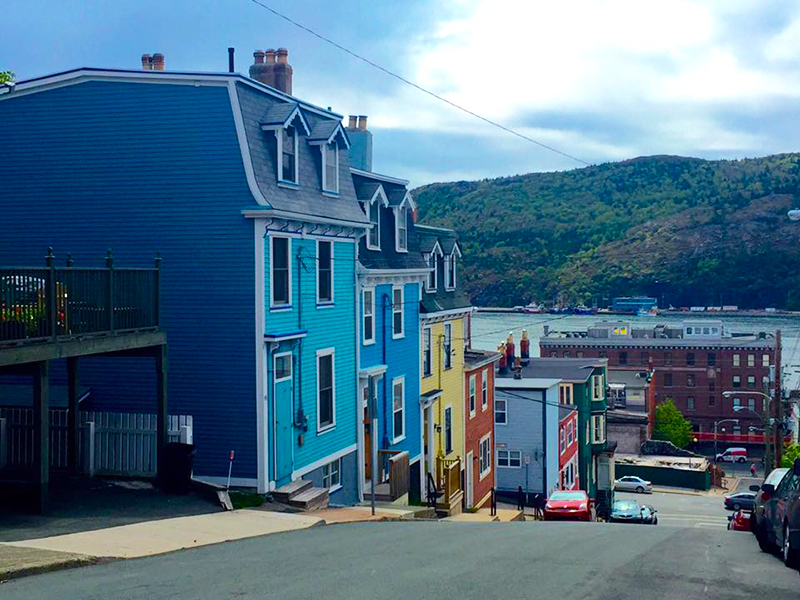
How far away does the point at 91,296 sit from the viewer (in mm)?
17344

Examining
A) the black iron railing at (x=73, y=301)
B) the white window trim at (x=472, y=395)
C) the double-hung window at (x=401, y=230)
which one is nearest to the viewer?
the black iron railing at (x=73, y=301)

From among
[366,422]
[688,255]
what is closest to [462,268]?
[688,255]

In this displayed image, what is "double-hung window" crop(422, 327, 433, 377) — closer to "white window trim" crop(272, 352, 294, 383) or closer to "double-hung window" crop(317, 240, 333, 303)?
"double-hung window" crop(317, 240, 333, 303)

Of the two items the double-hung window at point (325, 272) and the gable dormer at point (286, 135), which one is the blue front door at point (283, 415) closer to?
the double-hung window at point (325, 272)

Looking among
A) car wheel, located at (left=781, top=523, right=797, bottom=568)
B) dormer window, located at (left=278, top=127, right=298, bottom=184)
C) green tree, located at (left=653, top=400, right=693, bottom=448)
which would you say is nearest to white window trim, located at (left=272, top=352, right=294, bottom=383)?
dormer window, located at (left=278, top=127, right=298, bottom=184)

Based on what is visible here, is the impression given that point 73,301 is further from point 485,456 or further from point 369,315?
point 485,456

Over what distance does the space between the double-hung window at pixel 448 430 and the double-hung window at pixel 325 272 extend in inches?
462

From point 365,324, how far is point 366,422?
2.95m

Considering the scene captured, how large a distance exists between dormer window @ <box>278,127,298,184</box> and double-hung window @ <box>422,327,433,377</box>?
1125 cm

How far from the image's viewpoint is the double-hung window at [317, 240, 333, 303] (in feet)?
78.9

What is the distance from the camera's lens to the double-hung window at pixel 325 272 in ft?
78.9

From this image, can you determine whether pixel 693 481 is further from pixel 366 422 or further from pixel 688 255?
pixel 688 255

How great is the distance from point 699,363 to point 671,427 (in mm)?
15113

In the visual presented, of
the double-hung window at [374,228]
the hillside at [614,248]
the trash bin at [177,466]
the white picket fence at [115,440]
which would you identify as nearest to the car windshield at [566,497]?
the double-hung window at [374,228]
